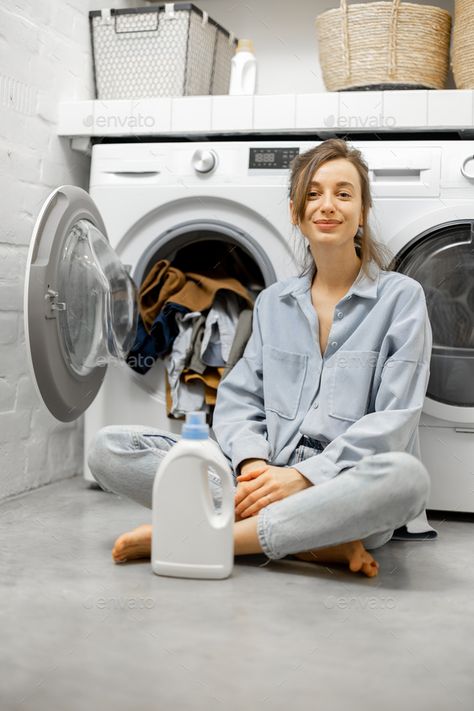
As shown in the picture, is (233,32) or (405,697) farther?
(233,32)

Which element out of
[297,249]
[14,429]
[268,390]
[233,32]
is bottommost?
[14,429]

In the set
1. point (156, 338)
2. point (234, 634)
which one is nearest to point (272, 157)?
point (156, 338)

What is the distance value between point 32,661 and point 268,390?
32.6 inches

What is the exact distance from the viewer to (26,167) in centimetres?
209

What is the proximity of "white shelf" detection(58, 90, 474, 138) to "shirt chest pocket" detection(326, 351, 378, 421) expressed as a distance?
680 millimetres

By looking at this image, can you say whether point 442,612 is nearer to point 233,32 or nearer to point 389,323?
point 389,323

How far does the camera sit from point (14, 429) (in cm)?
209

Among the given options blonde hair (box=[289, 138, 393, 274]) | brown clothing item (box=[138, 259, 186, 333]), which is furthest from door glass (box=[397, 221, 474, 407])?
brown clothing item (box=[138, 259, 186, 333])

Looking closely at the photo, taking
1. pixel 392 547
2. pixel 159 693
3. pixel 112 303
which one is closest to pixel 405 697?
pixel 159 693

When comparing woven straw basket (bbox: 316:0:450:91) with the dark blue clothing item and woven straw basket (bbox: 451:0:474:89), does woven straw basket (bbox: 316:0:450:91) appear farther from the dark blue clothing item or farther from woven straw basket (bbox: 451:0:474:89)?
the dark blue clothing item

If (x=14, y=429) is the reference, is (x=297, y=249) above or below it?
above

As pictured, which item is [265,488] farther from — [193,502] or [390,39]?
[390,39]

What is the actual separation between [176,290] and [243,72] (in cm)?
78

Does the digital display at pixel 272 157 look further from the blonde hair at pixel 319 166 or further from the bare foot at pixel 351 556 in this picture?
the bare foot at pixel 351 556
